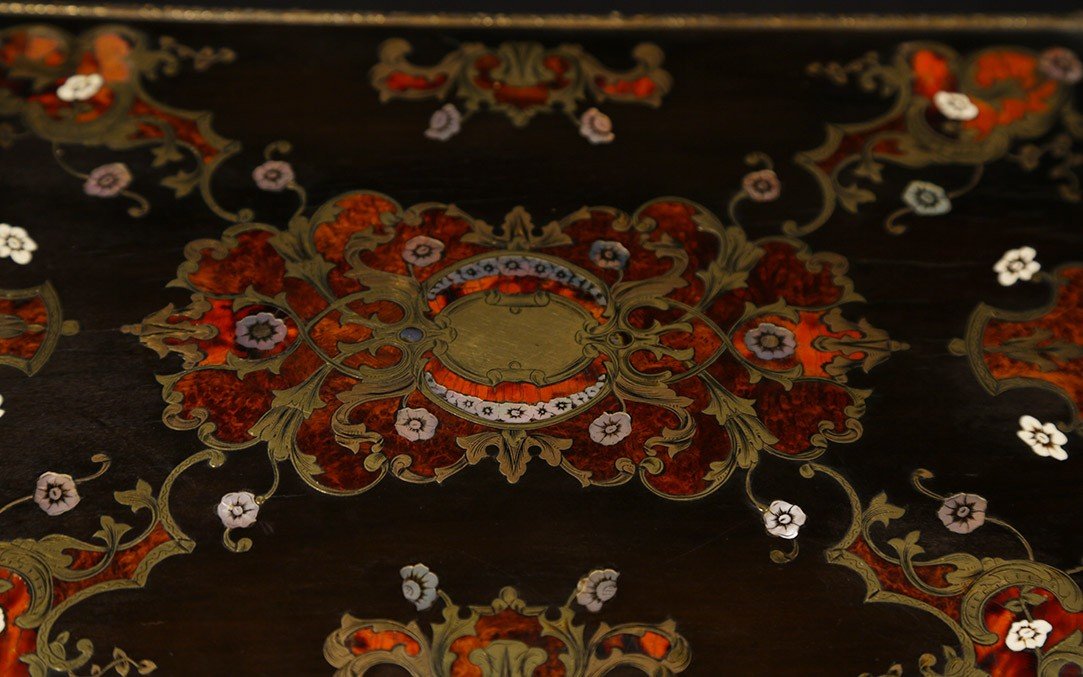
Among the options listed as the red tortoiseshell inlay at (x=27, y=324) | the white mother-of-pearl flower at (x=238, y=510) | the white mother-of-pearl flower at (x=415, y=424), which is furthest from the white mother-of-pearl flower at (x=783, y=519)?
the red tortoiseshell inlay at (x=27, y=324)

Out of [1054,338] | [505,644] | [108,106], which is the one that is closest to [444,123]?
[108,106]

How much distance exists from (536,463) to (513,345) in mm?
248

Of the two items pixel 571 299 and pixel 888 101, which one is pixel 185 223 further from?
pixel 888 101

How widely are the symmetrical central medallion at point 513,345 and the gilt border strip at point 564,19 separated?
0.50 metres

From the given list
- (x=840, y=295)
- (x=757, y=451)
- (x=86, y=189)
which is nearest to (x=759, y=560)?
(x=757, y=451)

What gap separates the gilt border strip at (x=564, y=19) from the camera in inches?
115

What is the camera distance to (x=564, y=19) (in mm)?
2951

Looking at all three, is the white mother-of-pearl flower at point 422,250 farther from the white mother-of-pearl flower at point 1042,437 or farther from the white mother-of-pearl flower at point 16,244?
the white mother-of-pearl flower at point 1042,437

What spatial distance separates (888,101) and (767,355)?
75cm

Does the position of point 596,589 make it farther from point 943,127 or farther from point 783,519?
point 943,127

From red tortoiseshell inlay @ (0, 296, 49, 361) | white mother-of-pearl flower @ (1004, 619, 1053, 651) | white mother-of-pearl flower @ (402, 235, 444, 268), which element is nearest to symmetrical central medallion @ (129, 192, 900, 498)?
white mother-of-pearl flower @ (402, 235, 444, 268)

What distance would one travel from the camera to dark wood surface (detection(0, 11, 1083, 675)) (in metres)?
2.17

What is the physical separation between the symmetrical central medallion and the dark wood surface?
0.14 ft

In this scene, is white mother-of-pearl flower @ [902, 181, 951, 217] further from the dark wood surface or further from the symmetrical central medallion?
the symmetrical central medallion
